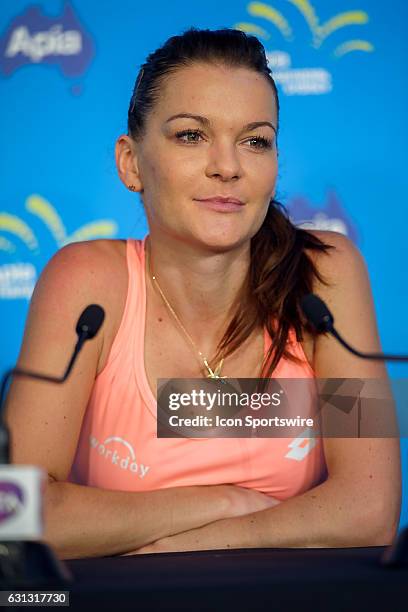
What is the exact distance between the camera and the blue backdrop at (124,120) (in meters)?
2.57

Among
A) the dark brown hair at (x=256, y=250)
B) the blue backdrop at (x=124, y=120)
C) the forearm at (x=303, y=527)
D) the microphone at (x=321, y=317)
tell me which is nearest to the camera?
the microphone at (x=321, y=317)

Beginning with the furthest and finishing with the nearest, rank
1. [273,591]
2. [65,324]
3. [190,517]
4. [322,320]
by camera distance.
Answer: [65,324], [190,517], [322,320], [273,591]

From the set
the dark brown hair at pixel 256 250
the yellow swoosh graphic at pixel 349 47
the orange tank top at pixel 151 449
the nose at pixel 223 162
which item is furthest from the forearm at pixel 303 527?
the yellow swoosh graphic at pixel 349 47

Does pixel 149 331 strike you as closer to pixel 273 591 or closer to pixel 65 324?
pixel 65 324

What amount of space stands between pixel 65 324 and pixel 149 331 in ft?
0.55

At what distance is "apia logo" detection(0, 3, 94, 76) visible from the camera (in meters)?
2.59

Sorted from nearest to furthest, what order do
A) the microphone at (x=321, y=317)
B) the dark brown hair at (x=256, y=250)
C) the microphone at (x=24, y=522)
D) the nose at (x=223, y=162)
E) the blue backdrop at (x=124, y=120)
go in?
the microphone at (x=24, y=522) → the microphone at (x=321, y=317) → the nose at (x=223, y=162) → the dark brown hair at (x=256, y=250) → the blue backdrop at (x=124, y=120)

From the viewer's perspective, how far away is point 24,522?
0.82m

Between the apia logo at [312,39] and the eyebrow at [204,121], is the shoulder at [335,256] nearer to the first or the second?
the eyebrow at [204,121]

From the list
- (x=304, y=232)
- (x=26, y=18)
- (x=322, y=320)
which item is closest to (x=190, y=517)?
(x=322, y=320)

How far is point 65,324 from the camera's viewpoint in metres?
1.47

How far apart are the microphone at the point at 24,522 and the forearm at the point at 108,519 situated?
0.41 metres

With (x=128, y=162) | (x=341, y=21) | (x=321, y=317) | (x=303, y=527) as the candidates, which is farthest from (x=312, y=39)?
(x=321, y=317)

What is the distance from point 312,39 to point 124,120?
58cm
